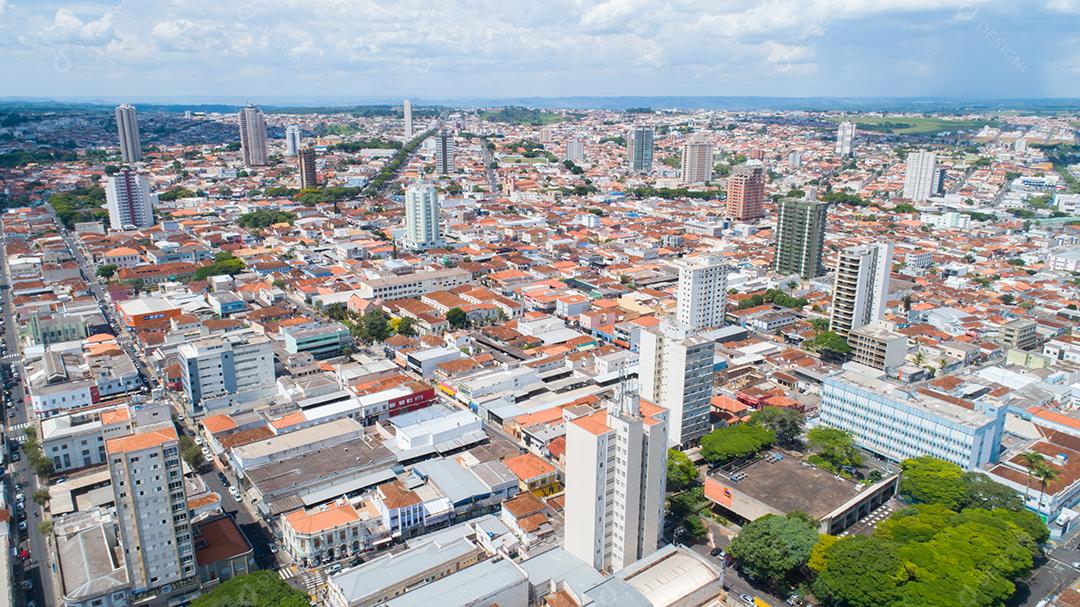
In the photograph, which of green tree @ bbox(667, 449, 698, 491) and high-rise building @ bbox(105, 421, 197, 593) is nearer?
high-rise building @ bbox(105, 421, 197, 593)

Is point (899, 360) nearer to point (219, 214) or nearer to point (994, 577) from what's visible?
point (994, 577)

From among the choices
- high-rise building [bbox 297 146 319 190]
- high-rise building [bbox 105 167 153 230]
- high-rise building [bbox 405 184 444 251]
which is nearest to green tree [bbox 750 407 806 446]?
high-rise building [bbox 405 184 444 251]

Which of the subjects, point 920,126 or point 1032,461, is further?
point 920,126

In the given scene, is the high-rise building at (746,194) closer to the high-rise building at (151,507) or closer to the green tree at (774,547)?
the green tree at (774,547)

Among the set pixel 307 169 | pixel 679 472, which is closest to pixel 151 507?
pixel 679 472

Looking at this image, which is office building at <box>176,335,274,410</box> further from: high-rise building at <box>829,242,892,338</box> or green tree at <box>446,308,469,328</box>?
high-rise building at <box>829,242,892,338</box>

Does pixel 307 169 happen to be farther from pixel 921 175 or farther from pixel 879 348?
pixel 921 175
